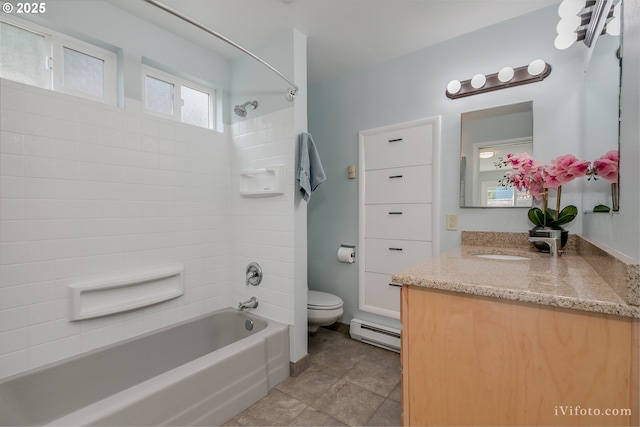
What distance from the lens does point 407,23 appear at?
1.89 metres

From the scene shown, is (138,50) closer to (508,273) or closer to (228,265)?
(228,265)

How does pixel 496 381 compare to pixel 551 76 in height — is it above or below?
below

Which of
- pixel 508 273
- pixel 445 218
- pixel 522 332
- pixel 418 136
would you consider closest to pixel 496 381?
pixel 522 332

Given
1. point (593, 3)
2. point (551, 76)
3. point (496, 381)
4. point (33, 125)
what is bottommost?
point (496, 381)

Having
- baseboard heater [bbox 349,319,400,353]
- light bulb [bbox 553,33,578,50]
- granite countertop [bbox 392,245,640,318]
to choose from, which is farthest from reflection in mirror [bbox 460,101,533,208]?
baseboard heater [bbox 349,319,400,353]

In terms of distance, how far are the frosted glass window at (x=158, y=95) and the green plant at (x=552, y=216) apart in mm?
2613

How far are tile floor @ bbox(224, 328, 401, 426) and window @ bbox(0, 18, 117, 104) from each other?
2.12 meters

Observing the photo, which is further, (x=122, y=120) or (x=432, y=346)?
(x=122, y=120)

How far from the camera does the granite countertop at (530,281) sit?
0.73 m

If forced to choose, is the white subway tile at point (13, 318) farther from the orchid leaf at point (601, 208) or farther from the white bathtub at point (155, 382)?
the orchid leaf at point (601, 208)

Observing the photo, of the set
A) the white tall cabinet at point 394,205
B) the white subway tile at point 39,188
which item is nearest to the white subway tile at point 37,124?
the white subway tile at point 39,188

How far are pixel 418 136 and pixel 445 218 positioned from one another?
0.67 metres

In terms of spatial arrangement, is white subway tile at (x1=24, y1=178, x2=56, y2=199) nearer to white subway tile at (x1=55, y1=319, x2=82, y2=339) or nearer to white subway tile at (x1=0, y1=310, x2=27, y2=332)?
white subway tile at (x1=0, y1=310, x2=27, y2=332)

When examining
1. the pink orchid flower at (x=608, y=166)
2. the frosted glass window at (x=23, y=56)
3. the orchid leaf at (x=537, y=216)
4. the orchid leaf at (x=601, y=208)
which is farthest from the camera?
the orchid leaf at (x=537, y=216)
